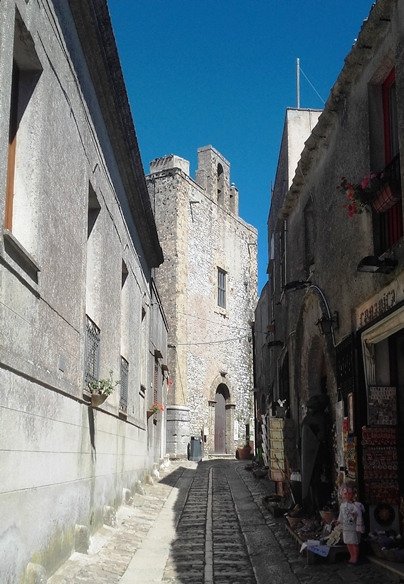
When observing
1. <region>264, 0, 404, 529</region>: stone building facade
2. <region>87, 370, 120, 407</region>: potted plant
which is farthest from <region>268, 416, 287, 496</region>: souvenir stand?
<region>87, 370, 120, 407</region>: potted plant

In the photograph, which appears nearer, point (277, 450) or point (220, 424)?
point (277, 450)

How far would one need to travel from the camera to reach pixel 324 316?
992 cm

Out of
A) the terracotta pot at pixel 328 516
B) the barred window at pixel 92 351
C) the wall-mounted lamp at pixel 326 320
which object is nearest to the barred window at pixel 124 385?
the barred window at pixel 92 351

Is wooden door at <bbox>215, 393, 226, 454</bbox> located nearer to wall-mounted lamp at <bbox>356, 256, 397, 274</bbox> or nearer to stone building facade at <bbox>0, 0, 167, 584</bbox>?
stone building facade at <bbox>0, 0, 167, 584</bbox>

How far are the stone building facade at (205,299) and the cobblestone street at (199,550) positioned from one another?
14665 millimetres

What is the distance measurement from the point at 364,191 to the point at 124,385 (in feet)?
21.9

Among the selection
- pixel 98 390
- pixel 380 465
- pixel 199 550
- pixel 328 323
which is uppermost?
pixel 328 323

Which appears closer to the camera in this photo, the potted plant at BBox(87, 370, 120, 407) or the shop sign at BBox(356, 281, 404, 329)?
the shop sign at BBox(356, 281, 404, 329)

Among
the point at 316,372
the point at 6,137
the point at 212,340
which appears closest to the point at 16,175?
the point at 6,137

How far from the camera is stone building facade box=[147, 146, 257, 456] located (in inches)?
1151

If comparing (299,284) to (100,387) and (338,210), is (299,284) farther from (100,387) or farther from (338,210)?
(100,387)

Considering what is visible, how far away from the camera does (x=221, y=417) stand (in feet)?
107

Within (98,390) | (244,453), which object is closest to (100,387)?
(98,390)

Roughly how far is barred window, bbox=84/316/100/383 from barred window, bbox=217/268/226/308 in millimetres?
23418
